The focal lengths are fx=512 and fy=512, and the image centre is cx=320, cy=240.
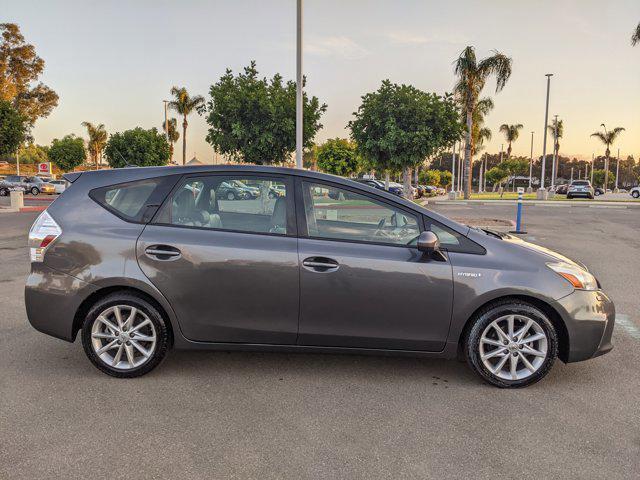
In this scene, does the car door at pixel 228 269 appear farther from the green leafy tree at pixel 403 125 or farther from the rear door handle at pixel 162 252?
the green leafy tree at pixel 403 125

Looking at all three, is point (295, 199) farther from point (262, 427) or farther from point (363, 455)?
point (363, 455)

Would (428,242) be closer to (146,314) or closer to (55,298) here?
(146,314)

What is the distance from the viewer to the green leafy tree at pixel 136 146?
55594mm

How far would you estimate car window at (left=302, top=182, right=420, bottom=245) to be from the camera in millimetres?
3908

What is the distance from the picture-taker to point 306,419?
11.1ft

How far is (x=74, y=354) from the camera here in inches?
180

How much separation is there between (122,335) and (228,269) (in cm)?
100

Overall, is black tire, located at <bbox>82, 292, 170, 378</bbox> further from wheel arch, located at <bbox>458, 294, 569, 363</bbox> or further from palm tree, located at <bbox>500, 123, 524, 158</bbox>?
palm tree, located at <bbox>500, 123, 524, 158</bbox>

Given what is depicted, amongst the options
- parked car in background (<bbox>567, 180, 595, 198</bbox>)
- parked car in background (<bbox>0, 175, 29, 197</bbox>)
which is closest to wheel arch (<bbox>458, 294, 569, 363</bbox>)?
parked car in background (<bbox>567, 180, 595, 198</bbox>)

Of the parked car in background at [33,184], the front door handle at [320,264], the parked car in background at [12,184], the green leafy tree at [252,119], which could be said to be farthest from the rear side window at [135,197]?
the parked car in background at [33,184]

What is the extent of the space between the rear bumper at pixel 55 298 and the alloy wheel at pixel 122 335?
0.71 ft

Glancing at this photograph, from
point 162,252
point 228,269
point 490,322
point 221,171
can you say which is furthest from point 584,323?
point 162,252

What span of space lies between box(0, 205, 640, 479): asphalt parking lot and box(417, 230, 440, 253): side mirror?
1077mm

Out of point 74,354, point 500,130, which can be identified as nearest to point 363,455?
point 74,354
